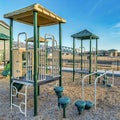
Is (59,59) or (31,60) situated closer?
(31,60)

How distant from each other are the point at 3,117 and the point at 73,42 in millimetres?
5340

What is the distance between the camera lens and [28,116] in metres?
3.48

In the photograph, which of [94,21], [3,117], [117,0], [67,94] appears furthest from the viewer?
[94,21]

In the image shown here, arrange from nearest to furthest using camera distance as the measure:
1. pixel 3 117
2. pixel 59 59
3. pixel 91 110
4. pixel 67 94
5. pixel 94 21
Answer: pixel 3 117, pixel 91 110, pixel 59 59, pixel 67 94, pixel 94 21

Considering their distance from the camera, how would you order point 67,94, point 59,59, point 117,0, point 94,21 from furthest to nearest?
point 94,21, point 117,0, point 67,94, point 59,59

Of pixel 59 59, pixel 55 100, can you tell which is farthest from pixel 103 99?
pixel 59 59

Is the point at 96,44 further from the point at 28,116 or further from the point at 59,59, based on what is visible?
the point at 28,116

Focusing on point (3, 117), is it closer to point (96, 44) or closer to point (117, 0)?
point (96, 44)

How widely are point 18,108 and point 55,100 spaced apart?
4.05ft

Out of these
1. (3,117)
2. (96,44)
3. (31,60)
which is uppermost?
(96,44)

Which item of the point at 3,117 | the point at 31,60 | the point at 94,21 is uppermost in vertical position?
the point at 94,21

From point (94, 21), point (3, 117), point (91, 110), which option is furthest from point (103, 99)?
point (94, 21)

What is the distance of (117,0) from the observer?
988 centimetres

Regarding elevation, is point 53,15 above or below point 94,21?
below
